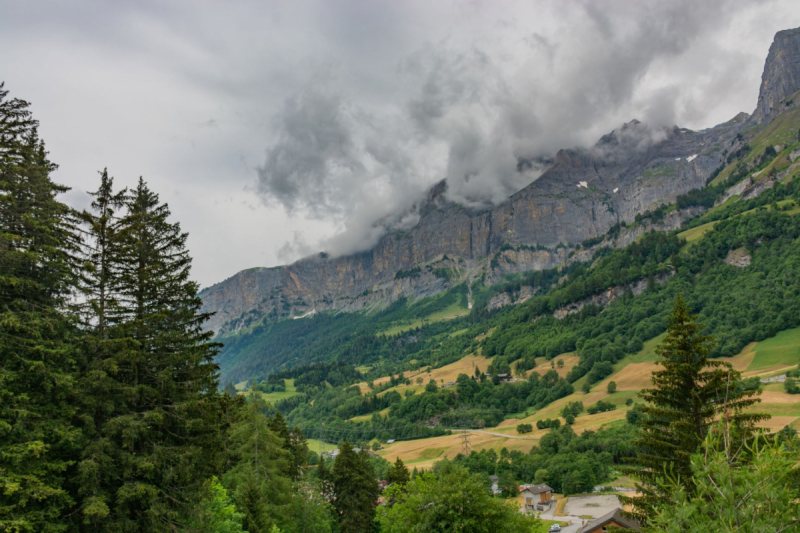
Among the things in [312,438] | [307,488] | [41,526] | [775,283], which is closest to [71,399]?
[41,526]

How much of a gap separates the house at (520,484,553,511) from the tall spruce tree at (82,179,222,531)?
5962 cm

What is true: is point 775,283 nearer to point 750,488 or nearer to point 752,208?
point 752,208

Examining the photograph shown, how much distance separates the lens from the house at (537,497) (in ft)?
225

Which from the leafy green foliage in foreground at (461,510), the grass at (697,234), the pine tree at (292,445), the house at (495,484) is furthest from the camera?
the grass at (697,234)

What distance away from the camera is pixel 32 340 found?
1655cm

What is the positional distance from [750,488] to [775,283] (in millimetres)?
165654

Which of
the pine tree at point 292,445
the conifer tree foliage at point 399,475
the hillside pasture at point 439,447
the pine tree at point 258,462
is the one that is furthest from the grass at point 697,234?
the pine tree at point 258,462

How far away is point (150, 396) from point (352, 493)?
35.0m

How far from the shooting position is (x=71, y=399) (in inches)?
711

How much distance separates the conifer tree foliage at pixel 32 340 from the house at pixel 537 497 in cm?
6659

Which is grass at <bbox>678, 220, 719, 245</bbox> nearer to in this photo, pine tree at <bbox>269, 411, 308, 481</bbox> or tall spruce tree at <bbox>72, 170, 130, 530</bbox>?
pine tree at <bbox>269, 411, 308, 481</bbox>

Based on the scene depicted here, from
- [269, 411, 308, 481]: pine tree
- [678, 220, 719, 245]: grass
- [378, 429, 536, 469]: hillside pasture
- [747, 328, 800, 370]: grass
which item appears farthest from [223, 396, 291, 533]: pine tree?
[678, 220, 719, 245]: grass

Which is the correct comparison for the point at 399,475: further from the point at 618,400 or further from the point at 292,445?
the point at 618,400

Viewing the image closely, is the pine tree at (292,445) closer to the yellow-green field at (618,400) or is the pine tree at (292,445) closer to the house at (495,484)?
the house at (495,484)
